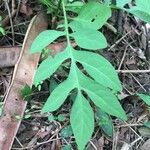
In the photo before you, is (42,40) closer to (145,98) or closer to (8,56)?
(8,56)

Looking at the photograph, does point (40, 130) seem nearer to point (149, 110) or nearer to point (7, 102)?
point (7, 102)

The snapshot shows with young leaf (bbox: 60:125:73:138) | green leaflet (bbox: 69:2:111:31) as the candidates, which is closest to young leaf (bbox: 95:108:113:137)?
young leaf (bbox: 60:125:73:138)

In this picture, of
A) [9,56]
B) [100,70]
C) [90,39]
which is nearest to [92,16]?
[90,39]

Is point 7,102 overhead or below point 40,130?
overhead

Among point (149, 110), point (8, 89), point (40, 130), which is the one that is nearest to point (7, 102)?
point (8, 89)

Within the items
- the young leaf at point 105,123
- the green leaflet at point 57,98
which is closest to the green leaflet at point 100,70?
the green leaflet at point 57,98
